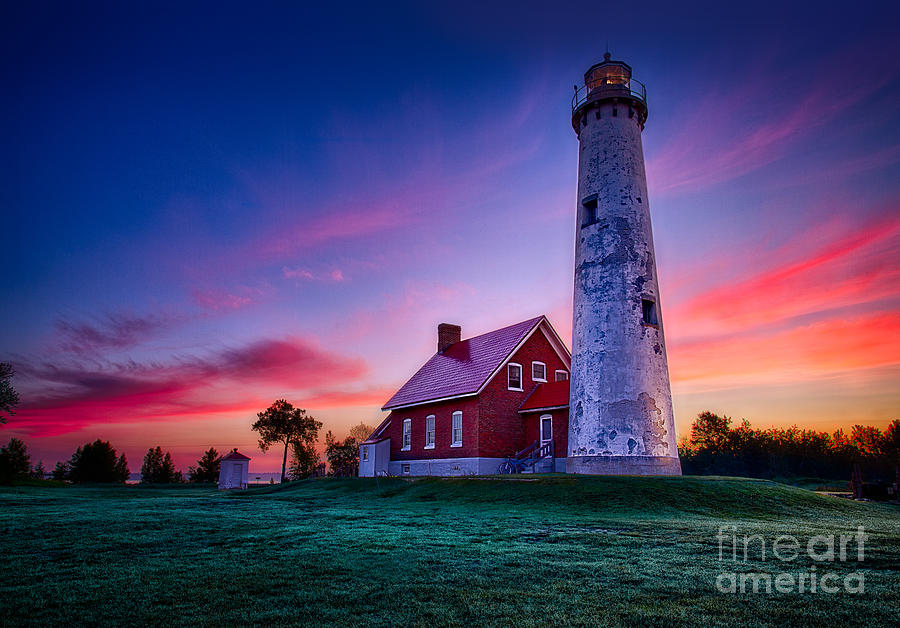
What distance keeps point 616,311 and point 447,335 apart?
17.9 metres

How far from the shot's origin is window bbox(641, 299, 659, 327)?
19.0 meters

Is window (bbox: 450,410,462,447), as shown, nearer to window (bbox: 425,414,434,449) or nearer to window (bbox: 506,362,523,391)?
window (bbox: 425,414,434,449)

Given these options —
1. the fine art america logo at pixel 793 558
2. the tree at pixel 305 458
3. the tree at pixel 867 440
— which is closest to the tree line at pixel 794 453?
the tree at pixel 867 440

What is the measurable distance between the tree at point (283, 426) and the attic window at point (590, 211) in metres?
38.7

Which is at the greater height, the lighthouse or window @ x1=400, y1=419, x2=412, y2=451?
the lighthouse

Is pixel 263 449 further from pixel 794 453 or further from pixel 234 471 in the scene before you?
pixel 794 453

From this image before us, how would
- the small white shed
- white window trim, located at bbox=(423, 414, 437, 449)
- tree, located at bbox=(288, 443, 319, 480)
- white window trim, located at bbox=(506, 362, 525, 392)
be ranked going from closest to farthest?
white window trim, located at bbox=(506, 362, 525, 392), white window trim, located at bbox=(423, 414, 437, 449), the small white shed, tree, located at bbox=(288, 443, 319, 480)

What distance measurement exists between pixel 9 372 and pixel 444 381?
27887mm

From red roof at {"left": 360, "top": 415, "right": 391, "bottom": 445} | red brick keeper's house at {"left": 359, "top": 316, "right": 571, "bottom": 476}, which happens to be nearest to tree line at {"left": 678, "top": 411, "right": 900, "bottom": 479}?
red brick keeper's house at {"left": 359, "top": 316, "right": 571, "bottom": 476}

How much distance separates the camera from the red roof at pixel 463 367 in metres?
27.3

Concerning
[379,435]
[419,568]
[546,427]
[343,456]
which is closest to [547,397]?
[546,427]

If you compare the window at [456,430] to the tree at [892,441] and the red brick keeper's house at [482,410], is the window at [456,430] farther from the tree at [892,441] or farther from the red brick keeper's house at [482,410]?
the tree at [892,441]

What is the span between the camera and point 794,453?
1455 inches

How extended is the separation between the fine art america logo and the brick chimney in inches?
1030
